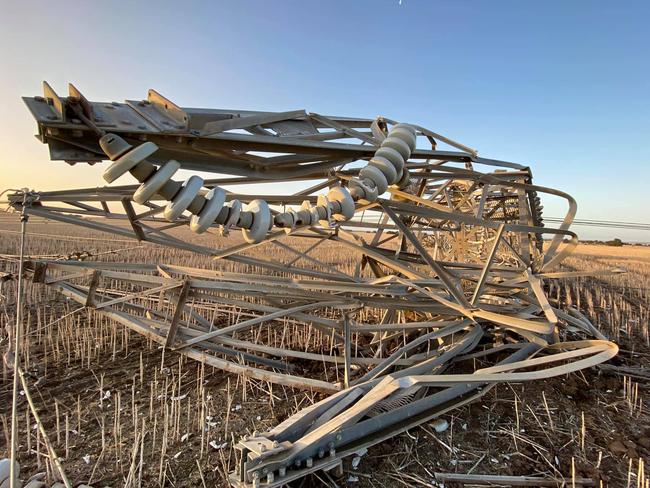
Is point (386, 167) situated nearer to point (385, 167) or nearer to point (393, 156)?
point (385, 167)

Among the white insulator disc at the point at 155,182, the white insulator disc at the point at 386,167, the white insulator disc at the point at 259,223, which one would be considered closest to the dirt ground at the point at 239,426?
the white insulator disc at the point at 259,223

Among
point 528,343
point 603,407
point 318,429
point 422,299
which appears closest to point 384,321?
point 422,299

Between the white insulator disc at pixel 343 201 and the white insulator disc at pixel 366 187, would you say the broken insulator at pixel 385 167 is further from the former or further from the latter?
the white insulator disc at pixel 343 201

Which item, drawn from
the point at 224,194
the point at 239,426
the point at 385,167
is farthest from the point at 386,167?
the point at 239,426

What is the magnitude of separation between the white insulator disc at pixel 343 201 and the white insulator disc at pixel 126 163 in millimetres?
847

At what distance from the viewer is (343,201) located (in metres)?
1.78

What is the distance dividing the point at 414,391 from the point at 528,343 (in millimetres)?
2173

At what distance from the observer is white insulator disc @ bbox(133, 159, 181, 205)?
126 cm

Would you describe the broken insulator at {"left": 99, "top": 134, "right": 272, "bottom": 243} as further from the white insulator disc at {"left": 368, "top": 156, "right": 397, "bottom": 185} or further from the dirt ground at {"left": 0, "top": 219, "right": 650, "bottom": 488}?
the dirt ground at {"left": 0, "top": 219, "right": 650, "bottom": 488}

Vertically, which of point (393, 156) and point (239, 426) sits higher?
point (393, 156)

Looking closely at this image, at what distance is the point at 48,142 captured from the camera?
1545mm

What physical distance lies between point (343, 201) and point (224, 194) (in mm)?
590

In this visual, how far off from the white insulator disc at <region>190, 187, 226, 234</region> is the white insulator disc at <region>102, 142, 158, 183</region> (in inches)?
10.3

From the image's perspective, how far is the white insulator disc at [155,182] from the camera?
1263 millimetres
